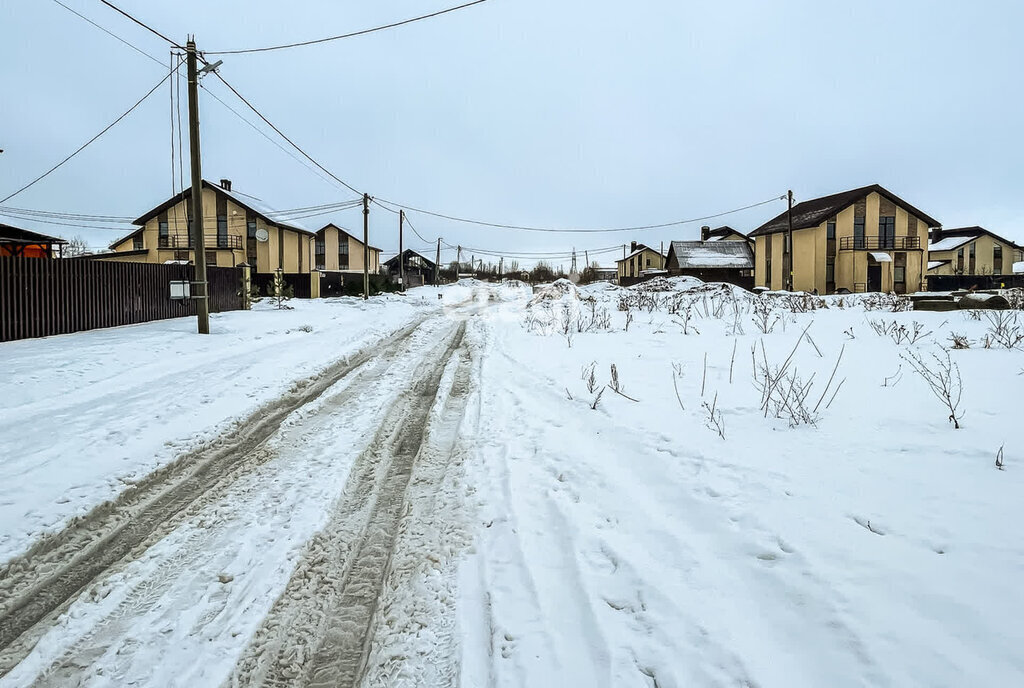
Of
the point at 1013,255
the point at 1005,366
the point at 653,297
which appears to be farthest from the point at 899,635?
the point at 1013,255

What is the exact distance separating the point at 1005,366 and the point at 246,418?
8047 millimetres

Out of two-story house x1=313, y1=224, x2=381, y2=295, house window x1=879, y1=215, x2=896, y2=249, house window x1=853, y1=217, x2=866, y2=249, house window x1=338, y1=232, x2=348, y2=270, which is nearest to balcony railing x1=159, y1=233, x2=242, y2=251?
two-story house x1=313, y1=224, x2=381, y2=295

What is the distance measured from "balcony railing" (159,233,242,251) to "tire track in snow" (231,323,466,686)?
43.0 meters

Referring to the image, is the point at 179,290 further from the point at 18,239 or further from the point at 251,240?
the point at 251,240

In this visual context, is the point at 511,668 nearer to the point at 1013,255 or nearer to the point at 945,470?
the point at 945,470

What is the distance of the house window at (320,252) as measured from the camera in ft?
180

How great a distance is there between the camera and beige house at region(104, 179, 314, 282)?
40.8 meters

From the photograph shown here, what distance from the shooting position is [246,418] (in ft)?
17.9

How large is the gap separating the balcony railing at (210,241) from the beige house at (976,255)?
2637 inches

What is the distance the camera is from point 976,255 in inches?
2256

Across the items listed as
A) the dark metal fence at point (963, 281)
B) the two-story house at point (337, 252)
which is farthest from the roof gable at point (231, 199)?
the dark metal fence at point (963, 281)

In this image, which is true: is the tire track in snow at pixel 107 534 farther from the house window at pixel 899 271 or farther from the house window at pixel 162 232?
the house window at pixel 899 271

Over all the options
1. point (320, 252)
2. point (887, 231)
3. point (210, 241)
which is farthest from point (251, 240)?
point (887, 231)

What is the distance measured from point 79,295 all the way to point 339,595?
14069mm
